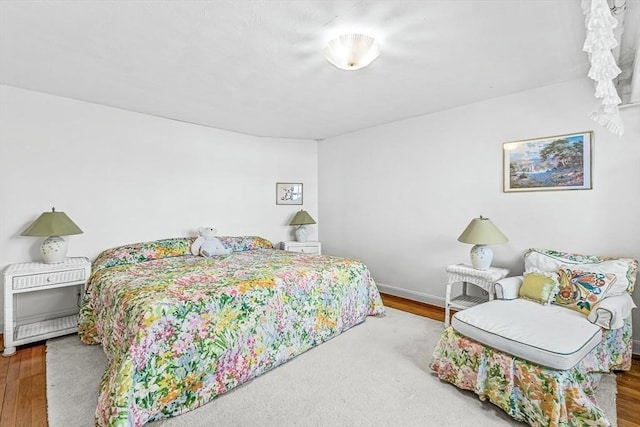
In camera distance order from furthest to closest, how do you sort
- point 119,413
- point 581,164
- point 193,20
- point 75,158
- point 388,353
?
point 75,158 < point 581,164 < point 388,353 < point 193,20 < point 119,413

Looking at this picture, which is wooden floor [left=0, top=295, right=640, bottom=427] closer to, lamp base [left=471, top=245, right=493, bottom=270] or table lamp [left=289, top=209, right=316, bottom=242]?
lamp base [left=471, top=245, right=493, bottom=270]

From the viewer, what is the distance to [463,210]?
3.39 metres

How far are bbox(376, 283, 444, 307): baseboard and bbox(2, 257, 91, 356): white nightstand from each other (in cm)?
336

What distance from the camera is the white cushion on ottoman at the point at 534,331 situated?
1599 millimetres

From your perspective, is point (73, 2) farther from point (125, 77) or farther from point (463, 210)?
point (463, 210)

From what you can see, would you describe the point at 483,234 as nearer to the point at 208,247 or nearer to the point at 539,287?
the point at 539,287

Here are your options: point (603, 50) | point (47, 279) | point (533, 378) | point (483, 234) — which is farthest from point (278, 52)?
point (47, 279)

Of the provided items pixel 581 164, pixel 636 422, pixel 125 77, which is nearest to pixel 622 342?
pixel 636 422

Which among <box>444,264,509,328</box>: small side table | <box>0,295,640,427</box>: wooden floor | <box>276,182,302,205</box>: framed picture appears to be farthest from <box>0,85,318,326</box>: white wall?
<box>444,264,509,328</box>: small side table

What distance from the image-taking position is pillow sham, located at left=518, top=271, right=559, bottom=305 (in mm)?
2275

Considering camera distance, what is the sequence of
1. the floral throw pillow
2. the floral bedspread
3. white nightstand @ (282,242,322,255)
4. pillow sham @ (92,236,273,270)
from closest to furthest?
the floral bedspread < the floral throw pillow < pillow sham @ (92,236,273,270) < white nightstand @ (282,242,322,255)

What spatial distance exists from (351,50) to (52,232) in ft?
9.48

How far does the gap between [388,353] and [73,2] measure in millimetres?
3064

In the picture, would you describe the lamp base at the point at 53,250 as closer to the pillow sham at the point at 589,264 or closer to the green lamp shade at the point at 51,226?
the green lamp shade at the point at 51,226
